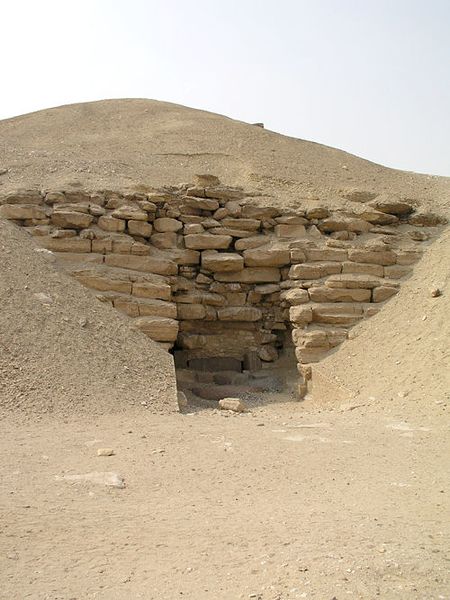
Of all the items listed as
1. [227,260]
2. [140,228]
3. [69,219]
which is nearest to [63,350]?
[69,219]

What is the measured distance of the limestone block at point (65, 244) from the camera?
9531mm

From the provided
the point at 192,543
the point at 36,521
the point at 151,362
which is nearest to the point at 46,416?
the point at 151,362

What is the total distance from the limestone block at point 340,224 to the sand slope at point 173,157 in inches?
29.3

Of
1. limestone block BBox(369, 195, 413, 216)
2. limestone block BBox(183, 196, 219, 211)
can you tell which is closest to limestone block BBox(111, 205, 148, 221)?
limestone block BBox(183, 196, 219, 211)

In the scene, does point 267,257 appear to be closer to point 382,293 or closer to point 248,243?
point 248,243

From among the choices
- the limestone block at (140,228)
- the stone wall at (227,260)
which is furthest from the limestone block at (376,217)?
the limestone block at (140,228)

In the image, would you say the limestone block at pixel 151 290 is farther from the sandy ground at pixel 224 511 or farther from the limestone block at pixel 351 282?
the sandy ground at pixel 224 511

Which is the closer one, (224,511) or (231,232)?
(224,511)

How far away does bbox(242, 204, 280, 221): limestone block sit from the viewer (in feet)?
34.2

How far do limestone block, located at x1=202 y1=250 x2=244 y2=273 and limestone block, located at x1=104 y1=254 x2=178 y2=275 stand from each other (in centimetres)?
54

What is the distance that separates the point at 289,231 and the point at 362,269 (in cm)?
135

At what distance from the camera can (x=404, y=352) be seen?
849 cm

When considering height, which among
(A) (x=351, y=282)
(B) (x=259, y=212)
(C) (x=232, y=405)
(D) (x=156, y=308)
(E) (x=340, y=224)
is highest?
(B) (x=259, y=212)

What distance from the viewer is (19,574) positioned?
3.04 m
